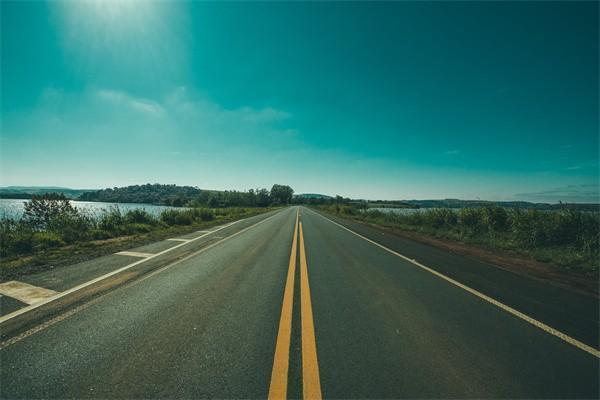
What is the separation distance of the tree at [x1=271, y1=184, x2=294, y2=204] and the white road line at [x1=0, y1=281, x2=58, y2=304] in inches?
5327

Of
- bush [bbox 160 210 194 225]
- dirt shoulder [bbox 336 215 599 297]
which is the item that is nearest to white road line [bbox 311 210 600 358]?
dirt shoulder [bbox 336 215 599 297]

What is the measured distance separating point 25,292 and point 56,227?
24.5 feet

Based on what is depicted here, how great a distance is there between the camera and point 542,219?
1030 cm

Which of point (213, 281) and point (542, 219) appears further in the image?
point (542, 219)

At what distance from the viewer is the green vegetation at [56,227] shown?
7.07 m

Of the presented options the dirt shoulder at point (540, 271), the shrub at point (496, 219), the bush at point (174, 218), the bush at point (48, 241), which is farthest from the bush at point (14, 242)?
the shrub at point (496, 219)

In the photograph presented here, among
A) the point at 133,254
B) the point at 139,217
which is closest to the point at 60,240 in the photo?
the point at 133,254

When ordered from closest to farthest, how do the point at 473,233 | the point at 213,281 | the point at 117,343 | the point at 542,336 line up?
the point at 117,343 < the point at 542,336 < the point at 213,281 < the point at 473,233

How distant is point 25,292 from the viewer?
3953mm

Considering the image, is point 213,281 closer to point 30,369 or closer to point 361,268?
point 30,369

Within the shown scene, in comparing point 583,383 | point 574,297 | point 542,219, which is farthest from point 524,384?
point 542,219

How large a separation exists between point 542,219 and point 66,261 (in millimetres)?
17110

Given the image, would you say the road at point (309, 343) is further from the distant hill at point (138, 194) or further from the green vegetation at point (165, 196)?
the distant hill at point (138, 194)

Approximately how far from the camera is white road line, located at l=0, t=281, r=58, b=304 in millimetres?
3697
